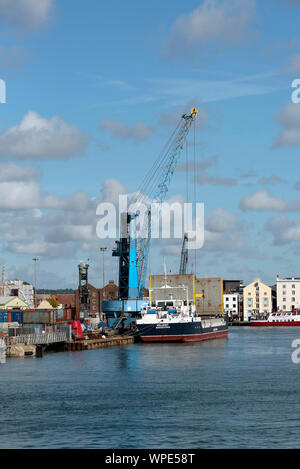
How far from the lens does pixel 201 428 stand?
42.4 meters

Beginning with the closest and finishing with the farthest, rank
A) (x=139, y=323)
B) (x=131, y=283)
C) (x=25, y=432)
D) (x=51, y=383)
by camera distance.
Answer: (x=25, y=432)
(x=51, y=383)
(x=139, y=323)
(x=131, y=283)

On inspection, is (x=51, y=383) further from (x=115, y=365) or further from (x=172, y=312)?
(x=172, y=312)

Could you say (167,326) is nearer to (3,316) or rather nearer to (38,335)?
(38,335)

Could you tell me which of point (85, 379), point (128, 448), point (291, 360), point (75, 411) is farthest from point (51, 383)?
point (291, 360)

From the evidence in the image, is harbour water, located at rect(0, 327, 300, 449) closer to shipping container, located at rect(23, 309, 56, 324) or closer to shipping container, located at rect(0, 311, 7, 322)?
shipping container, located at rect(23, 309, 56, 324)

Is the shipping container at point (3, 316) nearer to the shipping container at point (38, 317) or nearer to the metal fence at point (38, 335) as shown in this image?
the shipping container at point (38, 317)

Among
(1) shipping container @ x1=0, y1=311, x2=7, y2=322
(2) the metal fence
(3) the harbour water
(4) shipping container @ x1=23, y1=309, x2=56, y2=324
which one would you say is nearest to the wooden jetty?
(2) the metal fence

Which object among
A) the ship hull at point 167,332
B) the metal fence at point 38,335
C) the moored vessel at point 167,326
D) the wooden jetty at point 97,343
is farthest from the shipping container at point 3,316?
the ship hull at point 167,332

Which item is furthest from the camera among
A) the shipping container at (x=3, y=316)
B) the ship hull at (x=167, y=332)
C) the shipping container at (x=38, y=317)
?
the shipping container at (x=3, y=316)

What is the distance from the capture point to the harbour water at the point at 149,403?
39844 mm

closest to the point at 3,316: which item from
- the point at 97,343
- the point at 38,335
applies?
the point at 97,343

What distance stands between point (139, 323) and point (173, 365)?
35.2m

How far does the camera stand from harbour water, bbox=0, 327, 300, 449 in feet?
131

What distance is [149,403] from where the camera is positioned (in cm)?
5106
